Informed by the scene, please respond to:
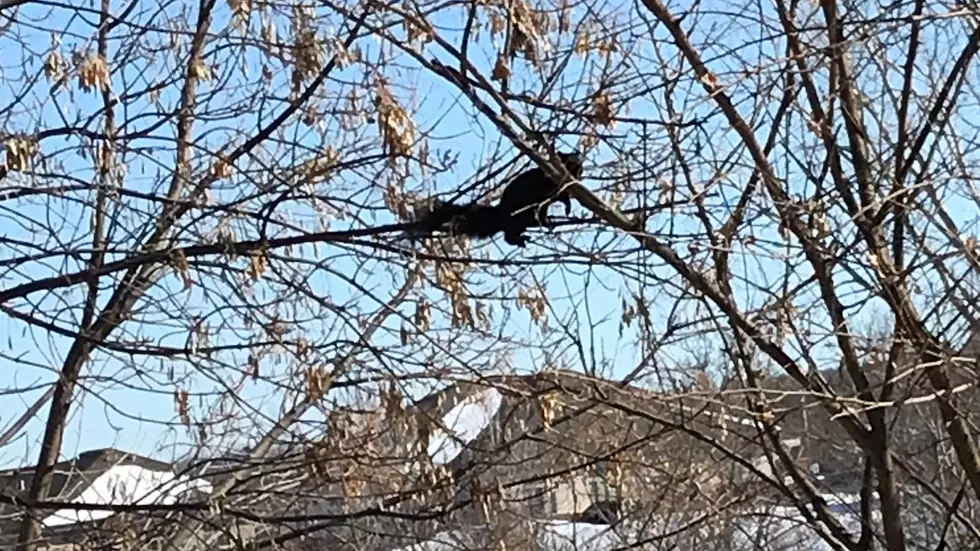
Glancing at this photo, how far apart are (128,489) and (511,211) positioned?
3503mm

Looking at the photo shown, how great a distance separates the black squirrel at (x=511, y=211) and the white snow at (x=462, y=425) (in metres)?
0.65

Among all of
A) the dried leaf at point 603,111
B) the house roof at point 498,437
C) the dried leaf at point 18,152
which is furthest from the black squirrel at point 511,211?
the dried leaf at point 18,152

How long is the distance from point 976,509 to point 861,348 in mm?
2605

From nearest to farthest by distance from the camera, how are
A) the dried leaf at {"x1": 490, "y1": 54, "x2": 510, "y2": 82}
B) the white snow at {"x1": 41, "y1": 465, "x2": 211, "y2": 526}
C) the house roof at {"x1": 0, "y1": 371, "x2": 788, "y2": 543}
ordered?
the dried leaf at {"x1": 490, "y1": 54, "x2": 510, "y2": 82}
the house roof at {"x1": 0, "y1": 371, "x2": 788, "y2": 543}
the white snow at {"x1": 41, "y1": 465, "x2": 211, "y2": 526}

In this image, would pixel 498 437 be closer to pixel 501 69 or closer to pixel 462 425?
pixel 462 425

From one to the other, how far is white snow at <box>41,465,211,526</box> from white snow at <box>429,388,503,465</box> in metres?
1.33

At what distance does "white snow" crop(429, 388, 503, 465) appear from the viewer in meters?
4.57

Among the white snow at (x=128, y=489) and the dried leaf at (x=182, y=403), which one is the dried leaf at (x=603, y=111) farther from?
the white snow at (x=128, y=489)

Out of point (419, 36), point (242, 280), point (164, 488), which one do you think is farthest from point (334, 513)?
point (419, 36)

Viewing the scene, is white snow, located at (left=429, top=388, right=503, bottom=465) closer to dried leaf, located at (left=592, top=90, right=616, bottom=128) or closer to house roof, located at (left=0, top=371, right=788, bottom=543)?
house roof, located at (left=0, top=371, right=788, bottom=543)

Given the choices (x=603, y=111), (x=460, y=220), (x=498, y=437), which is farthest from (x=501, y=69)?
(x=498, y=437)

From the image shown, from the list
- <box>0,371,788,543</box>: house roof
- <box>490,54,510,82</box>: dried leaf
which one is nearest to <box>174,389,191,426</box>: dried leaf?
<box>0,371,788,543</box>: house roof

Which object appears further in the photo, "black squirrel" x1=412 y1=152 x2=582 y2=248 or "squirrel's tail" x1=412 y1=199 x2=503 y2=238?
"squirrel's tail" x1=412 y1=199 x2=503 y2=238

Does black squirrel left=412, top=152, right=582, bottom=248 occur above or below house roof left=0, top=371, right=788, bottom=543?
above
